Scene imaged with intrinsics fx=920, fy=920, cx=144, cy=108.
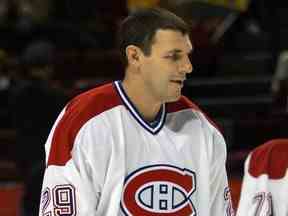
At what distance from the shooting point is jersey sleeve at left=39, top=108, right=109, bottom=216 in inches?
111

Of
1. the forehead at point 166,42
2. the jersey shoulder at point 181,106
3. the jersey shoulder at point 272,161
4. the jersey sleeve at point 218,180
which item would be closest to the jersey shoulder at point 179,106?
the jersey shoulder at point 181,106

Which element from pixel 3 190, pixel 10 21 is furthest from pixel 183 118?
pixel 10 21

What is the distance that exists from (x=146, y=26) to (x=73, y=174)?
0.52 meters

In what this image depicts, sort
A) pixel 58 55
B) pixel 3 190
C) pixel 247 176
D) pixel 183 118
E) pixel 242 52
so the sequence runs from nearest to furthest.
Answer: pixel 183 118, pixel 247 176, pixel 3 190, pixel 58 55, pixel 242 52

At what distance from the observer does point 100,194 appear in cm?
288

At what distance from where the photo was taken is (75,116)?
2908 millimetres

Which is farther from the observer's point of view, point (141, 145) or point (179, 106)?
point (179, 106)

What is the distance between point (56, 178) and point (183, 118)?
50 centimetres

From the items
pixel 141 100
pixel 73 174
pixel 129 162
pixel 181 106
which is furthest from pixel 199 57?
pixel 73 174

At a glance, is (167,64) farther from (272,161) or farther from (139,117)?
(272,161)

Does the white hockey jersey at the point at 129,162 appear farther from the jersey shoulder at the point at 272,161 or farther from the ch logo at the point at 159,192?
the jersey shoulder at the point at 272,161

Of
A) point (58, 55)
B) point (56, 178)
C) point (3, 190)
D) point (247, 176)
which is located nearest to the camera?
point (56, 178)

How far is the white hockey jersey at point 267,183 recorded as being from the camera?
3.43 meters

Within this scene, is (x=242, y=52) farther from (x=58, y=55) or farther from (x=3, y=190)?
(x=3, y=190)
